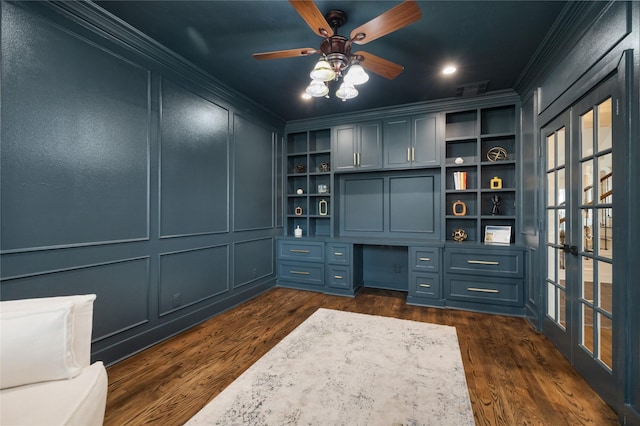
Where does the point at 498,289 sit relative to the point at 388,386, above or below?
above

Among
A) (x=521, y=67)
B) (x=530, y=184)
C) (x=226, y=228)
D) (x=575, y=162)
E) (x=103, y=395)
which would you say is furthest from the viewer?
(x=226, y=228)

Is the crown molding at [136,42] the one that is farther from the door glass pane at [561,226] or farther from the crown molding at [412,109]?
the door glass pane at [561,226]

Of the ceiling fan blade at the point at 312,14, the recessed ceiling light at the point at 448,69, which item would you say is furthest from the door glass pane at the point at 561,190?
the ceiling fan blade at the point at 312,14

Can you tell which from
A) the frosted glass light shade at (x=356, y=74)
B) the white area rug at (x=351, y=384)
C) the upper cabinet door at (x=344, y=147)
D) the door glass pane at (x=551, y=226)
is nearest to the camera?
the white area rug at (x=351, y=384)

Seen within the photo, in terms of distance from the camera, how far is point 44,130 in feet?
6.20

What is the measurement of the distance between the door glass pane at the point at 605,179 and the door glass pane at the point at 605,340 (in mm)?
761

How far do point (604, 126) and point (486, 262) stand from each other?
1.96 m

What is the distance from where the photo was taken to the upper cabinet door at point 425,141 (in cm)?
396

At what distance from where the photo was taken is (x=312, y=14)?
176 cm

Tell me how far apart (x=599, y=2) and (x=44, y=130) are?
3.75 metres

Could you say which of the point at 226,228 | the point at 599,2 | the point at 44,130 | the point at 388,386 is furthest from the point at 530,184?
the point at 44,130

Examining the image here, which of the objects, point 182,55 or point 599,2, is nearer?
point 599,2

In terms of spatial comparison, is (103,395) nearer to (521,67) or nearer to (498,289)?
(498,289)

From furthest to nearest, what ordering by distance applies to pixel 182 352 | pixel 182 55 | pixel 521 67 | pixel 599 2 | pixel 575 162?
pixel 521 67 < pixel 182 55 < pixel 182 352 < pixel 575 162 < pixel 599 2
